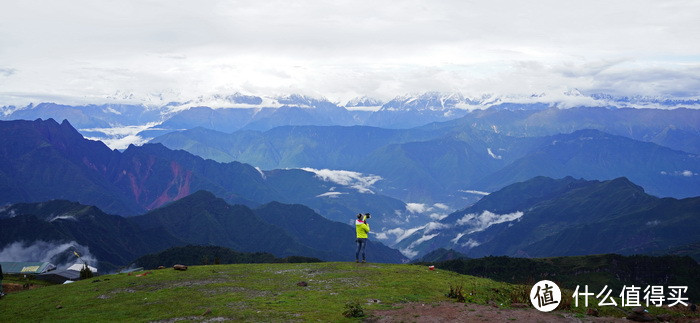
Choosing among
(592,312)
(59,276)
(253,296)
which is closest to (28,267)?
(59,276)

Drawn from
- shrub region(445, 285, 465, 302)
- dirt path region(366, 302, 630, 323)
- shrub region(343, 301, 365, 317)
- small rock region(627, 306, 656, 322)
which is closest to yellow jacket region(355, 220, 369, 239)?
shrub region(445, 285, 465, 302)

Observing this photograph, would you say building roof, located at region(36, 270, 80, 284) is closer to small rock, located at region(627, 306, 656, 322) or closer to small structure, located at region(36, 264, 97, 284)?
small structure, located at region(36, 264, 97, 284)

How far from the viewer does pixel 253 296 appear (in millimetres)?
40719

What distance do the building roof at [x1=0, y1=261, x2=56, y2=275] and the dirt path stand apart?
112m

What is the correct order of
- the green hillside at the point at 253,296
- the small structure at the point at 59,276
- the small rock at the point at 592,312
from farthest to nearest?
the small structure at the point at 59,276
the small rock at the point at 592,312
the green hillside at the point at 253,296

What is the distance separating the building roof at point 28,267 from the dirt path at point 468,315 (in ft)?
369

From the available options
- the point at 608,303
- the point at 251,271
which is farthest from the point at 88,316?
the point at 608,303

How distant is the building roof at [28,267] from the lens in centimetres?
12393

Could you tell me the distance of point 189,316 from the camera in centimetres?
3434

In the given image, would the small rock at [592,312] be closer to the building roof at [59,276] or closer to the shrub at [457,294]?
the shrub at [457,294]

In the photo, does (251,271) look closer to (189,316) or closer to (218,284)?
(218,284)

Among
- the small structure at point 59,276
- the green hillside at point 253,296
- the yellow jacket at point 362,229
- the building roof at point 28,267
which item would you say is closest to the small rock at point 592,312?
the green hillside at point 253,296

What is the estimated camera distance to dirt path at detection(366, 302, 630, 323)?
32.3 m

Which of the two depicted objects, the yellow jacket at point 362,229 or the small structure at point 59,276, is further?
the small structure at point 59,276
